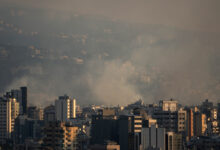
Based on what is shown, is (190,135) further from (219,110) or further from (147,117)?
(219,110)

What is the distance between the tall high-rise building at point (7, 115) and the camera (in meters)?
55.6

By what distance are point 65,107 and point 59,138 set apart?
27.4m

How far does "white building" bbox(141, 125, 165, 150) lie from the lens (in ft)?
138

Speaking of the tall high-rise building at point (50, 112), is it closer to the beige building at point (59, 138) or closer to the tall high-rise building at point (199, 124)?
the tall high-rise building at point (199, 124)

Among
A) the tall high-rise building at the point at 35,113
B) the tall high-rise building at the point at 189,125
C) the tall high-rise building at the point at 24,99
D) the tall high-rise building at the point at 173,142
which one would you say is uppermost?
the tall high-rise building at the point at 24,99

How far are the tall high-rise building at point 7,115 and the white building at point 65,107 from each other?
10.1 feet

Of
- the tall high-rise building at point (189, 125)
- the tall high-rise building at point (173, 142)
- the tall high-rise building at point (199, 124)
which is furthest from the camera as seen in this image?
the tall high-rise building at point (199, 124)

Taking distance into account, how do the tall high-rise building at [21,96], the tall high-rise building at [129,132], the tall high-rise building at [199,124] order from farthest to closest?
the tall high-rise building at [21,96] < the tall high-rise building at [199,124] < the tall high-rise building at [129,132]

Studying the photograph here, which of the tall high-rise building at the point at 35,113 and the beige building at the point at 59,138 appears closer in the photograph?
the beige building at the point at 59,138

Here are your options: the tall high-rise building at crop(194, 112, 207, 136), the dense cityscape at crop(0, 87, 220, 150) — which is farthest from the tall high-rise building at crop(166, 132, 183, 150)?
the tall high-rise building at crop(194, 112, 207, 136)

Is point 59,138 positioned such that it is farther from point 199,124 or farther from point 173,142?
point 199,124

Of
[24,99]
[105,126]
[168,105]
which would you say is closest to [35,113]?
[24,99]

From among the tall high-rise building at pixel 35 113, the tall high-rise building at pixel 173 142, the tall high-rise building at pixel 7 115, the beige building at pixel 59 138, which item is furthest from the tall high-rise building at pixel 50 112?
the beige building at pixel 59 138

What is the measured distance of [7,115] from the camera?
2362 inches
